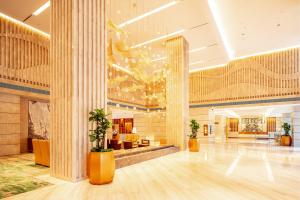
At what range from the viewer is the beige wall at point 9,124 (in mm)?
8273

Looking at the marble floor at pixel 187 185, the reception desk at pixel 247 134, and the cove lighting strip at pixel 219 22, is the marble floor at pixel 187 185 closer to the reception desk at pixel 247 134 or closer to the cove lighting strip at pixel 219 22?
the cove lighting strip at pixel 219 22

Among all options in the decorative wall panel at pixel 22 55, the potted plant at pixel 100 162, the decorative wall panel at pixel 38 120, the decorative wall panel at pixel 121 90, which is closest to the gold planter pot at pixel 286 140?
the decorative wall panel at pixel 121 90

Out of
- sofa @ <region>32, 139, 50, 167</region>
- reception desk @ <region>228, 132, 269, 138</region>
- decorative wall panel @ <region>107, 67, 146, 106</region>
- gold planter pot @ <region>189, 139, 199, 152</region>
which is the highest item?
decorative wall panel @ <region>107, 67, 146, 106</region>

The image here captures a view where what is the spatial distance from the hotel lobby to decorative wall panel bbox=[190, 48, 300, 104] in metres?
0.06

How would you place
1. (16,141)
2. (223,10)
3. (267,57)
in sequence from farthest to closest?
1. (267,57)
2. (16,141)
3. (223,10)

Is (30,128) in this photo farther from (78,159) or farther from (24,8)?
(78,159)

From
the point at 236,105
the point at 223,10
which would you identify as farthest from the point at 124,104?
the point at 223,10

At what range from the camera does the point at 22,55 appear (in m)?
8.80

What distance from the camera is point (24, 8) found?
7352 millimetres

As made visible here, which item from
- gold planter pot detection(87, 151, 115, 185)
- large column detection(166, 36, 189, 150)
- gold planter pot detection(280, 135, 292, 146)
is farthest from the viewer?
gold planter pot detection(280, 135, 292, 146)

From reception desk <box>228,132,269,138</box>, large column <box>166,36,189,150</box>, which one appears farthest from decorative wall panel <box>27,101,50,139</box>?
reception desk <box>228,132,269,138</box>

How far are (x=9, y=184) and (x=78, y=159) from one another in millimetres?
1432

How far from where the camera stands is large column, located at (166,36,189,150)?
9930 millimetres

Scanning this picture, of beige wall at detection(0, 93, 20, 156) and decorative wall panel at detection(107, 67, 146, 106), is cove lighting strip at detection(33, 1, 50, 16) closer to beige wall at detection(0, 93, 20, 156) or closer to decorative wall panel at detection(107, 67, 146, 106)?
beige wall at detection(0, 93, 20, 156)
